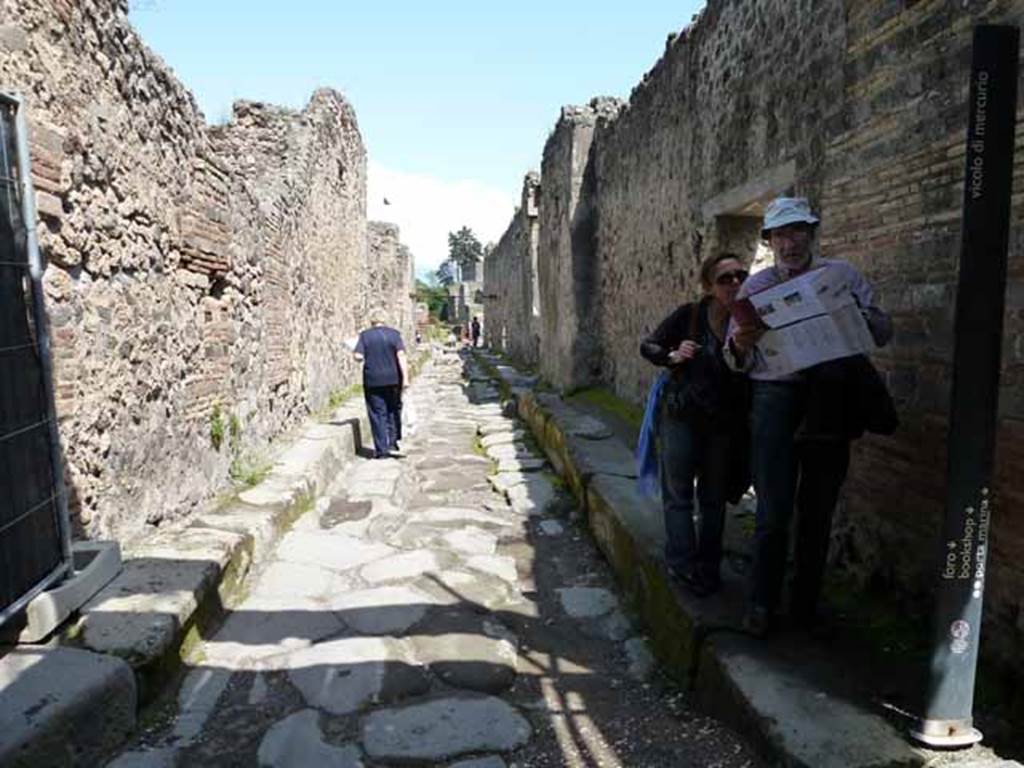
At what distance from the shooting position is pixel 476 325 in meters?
34.0

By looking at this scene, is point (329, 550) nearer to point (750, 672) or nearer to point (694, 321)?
point (694, 321)

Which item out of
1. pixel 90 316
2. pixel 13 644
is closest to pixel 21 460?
pixel 13 644

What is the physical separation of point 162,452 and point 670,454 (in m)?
2.86

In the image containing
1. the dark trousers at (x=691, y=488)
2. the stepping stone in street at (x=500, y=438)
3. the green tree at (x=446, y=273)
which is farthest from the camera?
the green tree at (x=446, y=273)

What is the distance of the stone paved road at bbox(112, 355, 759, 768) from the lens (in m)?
2.56

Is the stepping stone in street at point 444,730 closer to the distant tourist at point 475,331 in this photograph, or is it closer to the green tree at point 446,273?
the distant tourist at point 475,331

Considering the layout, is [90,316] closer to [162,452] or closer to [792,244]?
[162,452]

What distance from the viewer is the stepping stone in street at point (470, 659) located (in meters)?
3.06

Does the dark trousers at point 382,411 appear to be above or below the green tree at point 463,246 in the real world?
below

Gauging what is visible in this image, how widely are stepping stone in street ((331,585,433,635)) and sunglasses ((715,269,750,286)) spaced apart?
2076mm

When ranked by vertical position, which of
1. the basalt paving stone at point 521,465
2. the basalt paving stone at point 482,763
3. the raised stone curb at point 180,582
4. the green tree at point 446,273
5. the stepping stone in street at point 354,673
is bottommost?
the basalt paving stone at point 521,465

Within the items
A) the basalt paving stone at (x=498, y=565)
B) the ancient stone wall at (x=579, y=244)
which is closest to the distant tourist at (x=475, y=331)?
the ancient stone wall at (x=579, y=244)

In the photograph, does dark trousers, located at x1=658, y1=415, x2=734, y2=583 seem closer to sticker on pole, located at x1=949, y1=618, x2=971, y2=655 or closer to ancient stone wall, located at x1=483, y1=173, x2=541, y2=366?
sticker on pole, located at x1=949, y1=618, x2=971, y2=655

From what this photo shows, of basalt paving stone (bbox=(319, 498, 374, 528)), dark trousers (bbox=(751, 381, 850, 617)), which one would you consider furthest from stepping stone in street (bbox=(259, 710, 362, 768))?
basalt paving stone (bbox=(319, 498, 374, 528))
